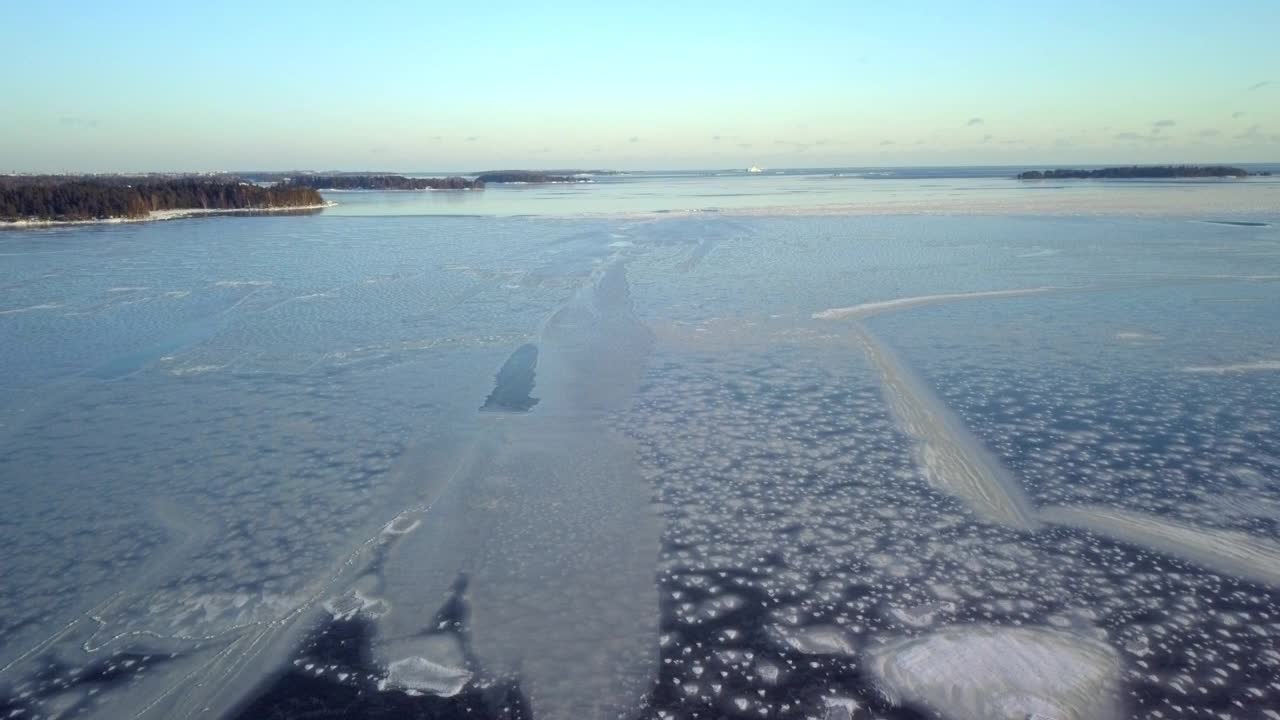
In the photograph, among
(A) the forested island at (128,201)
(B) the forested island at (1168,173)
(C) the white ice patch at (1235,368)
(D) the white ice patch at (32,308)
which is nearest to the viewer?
(C) the white ice patch at (1235,368)

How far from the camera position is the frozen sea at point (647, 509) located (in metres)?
3.26

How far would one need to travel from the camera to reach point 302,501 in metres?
4.81

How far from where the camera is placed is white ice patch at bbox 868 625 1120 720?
121 inches

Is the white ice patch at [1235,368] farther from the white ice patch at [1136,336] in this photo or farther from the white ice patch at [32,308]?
the white ice patch at [32,308]

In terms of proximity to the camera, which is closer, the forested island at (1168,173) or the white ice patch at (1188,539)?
the white ice patch at (1188,539)

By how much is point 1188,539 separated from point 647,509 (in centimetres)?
271

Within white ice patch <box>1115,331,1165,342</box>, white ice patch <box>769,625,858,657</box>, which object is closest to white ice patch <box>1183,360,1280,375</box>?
white ice patch <box>1115,331,1165,342</box>

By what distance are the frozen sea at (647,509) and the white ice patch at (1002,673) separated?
14 millimetres

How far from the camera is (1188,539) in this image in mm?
4219

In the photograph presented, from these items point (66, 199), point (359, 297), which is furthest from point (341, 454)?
point (66, 199)

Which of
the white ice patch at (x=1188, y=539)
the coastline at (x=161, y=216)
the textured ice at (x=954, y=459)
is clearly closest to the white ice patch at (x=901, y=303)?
the textured ice at (x=954, y=459)


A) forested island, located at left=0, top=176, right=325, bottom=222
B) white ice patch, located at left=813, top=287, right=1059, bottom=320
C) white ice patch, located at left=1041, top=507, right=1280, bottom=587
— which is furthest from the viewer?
forested island, located at left=0, top=176, right=325, bottom=222

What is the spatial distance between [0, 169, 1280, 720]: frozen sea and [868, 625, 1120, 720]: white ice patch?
1 centimetres

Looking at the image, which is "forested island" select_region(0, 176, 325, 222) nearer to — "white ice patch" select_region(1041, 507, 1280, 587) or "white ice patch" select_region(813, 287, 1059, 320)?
"white ice patch" select_region(813, 287, 1059, 320)
